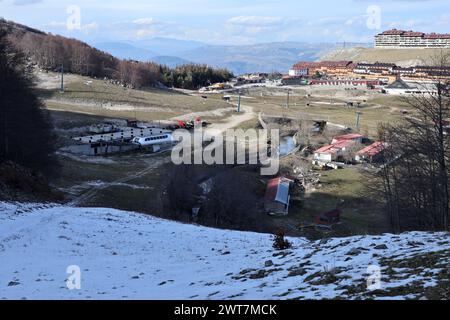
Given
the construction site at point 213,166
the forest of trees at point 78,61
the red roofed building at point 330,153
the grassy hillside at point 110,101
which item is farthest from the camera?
the forest of trees at point 78,61

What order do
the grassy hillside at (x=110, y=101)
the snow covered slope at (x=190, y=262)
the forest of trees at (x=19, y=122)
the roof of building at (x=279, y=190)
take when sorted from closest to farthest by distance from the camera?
1. the snow covered slope at (x=190, y=262)
2. the forest of trees at (x=19, y=122)
3. the roof of building at (x=279, y=190)
4. the grassy hillside at (x=110, y=101)

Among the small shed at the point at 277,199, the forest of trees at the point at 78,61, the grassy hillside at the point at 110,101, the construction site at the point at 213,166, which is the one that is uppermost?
the forest of trees at the point at 78,61

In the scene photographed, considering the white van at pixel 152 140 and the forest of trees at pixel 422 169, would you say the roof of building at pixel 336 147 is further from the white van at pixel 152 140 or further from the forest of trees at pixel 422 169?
the forest of trees at pixel 422 169

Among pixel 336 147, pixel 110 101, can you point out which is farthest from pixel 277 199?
pixel 110 101

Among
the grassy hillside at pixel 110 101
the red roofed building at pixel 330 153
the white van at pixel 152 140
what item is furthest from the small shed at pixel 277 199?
the grassy hillside at pixel 110 101

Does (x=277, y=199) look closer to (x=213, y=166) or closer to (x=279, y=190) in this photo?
(x=279, y=190)

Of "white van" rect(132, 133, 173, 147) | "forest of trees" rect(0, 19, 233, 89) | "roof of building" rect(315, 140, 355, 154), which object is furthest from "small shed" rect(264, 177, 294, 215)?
"forest of trees" rect(0, 19, 233, 89)

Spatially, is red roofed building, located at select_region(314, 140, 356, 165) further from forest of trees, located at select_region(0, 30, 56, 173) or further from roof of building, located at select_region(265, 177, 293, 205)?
forest of trees, located at select_region(0, 30, 56, 173)
